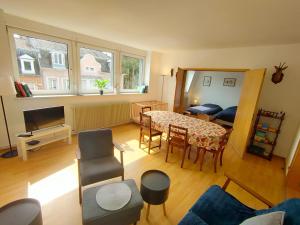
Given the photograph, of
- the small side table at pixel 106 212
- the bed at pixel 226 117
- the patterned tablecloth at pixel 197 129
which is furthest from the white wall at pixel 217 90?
the small side table at pixel 106 212

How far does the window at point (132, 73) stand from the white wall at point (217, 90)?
3050mm

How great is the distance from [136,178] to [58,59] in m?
3.09

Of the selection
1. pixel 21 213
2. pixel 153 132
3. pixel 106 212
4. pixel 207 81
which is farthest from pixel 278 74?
pixel 21 213

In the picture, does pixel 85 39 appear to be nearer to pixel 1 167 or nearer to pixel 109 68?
pixel 109 68

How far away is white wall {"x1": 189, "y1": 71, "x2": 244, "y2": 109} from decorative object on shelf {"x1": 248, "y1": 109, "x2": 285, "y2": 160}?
2.85 metres

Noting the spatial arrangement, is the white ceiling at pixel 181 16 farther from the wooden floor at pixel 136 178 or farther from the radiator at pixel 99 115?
the wooden floor at pixel 136 178

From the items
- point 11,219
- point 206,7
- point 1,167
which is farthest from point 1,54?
point 206,7

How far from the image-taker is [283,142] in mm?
3354

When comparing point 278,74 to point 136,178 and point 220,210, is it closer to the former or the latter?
point 220,210

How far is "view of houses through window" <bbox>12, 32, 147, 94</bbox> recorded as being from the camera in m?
2.98

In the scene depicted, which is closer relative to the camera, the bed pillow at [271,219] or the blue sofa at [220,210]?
the bed pillow at [271,219]

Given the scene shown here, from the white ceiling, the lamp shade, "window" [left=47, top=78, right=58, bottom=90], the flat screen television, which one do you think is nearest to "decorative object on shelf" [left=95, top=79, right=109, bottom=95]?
"window" [left=47, top=78, right=58, bottom=90]

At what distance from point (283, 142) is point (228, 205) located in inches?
115

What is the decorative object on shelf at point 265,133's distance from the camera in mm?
3270
